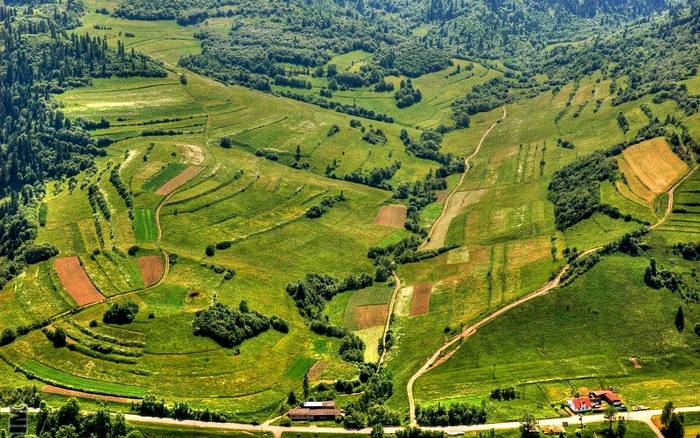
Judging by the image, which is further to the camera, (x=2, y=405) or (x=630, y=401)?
(x=630, y=401)

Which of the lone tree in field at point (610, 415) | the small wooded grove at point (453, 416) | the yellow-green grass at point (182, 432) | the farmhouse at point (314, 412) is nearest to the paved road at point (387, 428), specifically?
the lone tree in field at point (610, 415)

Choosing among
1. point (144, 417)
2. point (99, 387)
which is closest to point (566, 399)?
point (144, 417)

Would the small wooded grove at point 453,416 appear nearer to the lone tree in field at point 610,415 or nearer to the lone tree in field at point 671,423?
the lone tree in field at point 610,415

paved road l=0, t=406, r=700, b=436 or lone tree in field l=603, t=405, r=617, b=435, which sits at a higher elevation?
lone tree in field l=603, t=405, r=617, b=435

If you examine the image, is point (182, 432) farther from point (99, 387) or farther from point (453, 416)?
point (453, 416)

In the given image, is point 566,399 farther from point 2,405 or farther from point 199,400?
point 2,405

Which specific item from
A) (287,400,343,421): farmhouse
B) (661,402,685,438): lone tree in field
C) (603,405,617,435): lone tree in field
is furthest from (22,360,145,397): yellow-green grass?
(661,402,685,438): lone tree in field

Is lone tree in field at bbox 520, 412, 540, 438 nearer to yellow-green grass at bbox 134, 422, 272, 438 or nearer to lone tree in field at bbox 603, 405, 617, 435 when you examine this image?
lone tree in field at bbox 603, 405, 617, 435
